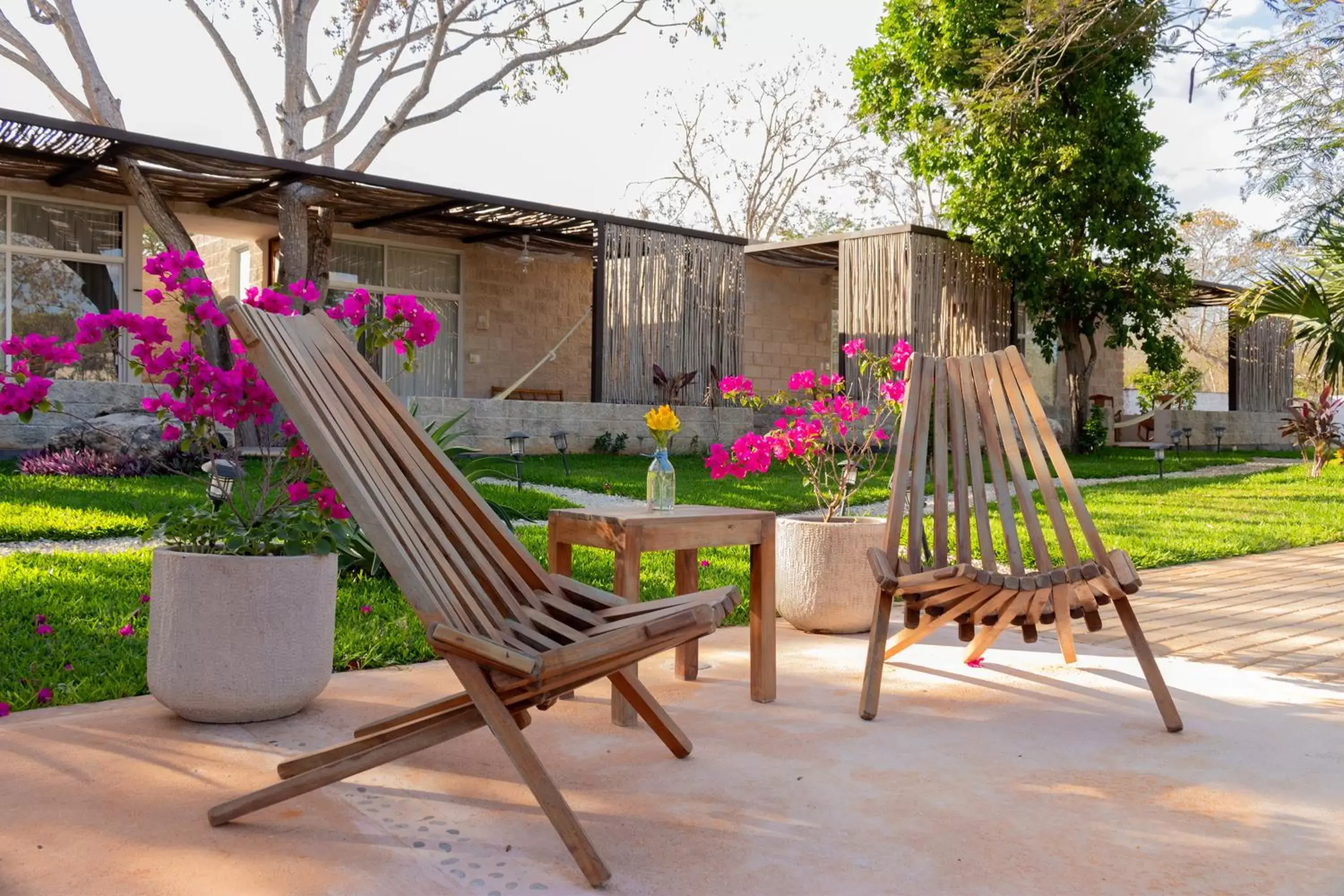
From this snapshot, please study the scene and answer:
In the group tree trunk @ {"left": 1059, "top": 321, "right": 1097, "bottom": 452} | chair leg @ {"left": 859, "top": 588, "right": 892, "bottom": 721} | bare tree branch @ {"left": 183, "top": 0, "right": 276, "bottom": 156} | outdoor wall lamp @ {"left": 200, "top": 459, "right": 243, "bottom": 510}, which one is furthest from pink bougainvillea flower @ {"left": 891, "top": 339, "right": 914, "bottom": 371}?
bare tree branch @ {"left": 183, "top": 0, "right": 276, "bottom": 156}

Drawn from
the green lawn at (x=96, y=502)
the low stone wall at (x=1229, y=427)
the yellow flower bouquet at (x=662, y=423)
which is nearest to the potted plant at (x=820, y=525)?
the yellow flower bouquet at (x=662, y=423)

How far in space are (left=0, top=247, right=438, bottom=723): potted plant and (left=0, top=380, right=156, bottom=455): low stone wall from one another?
741cm

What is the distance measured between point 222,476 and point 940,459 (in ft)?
7.10

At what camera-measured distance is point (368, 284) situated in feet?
47.9

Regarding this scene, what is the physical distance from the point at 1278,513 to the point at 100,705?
27.0 ft

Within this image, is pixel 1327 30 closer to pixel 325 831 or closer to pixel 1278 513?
pixel 1278 513

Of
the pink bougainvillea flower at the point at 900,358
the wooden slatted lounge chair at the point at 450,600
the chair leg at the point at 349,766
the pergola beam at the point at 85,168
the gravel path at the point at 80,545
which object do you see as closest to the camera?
the wooden slatted lounge chair at the point at 450,600

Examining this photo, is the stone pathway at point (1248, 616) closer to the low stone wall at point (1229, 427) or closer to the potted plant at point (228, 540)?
the potted plant at point (228, 540)

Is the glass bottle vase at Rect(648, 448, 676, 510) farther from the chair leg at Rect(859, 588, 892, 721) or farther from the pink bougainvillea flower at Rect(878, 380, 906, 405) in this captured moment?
the pink bougainvillea flower at Rect(878, 380, 906, 405)

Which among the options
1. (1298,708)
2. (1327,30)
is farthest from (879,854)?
(1327,30)

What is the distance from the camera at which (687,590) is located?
11.5ft

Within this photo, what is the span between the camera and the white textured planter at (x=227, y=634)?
108 inches

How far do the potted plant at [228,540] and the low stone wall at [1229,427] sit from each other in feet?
53.6

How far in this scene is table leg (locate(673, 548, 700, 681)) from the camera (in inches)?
136
